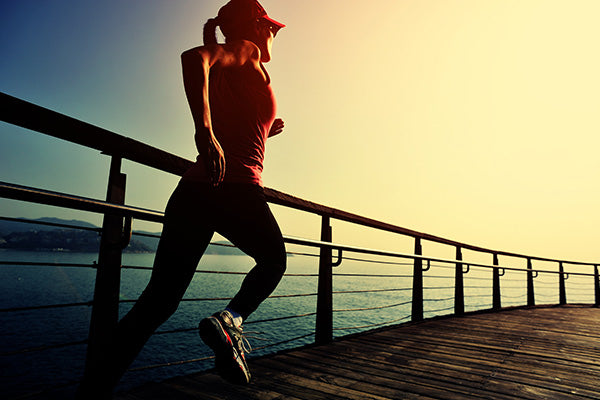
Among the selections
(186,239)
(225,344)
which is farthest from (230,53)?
(225,344)

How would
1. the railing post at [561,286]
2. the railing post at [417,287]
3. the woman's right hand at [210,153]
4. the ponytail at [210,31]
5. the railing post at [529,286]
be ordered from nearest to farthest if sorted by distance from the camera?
1. the woman's right hand at [210,153]
2. the ponytail at [210,31]
3. the railing post at [417,287]
4. the railing post at [529,286]
5. the railing post at [561,286]

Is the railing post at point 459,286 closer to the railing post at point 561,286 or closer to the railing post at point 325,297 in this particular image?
the railing post at point 325,297

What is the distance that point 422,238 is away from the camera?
400 centimetres

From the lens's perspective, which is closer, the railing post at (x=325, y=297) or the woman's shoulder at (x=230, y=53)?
the woman's shoulder at (x=230, y=53)

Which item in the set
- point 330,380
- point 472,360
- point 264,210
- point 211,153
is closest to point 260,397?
point 330,380

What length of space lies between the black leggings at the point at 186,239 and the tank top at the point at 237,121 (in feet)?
0.15

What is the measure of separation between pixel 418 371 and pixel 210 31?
2.07m

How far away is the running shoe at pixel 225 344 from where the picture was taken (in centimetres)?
113

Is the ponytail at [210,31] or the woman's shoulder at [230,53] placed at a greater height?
the ponytail at [210,31]

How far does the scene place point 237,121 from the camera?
123 cm

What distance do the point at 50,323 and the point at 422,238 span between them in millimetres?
53490

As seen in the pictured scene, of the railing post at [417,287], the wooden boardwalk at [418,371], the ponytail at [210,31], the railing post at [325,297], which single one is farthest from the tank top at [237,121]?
the railing post at [417,287]

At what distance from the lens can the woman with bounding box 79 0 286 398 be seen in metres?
1.10

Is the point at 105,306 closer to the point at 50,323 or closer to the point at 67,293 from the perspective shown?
the point at 50,323
